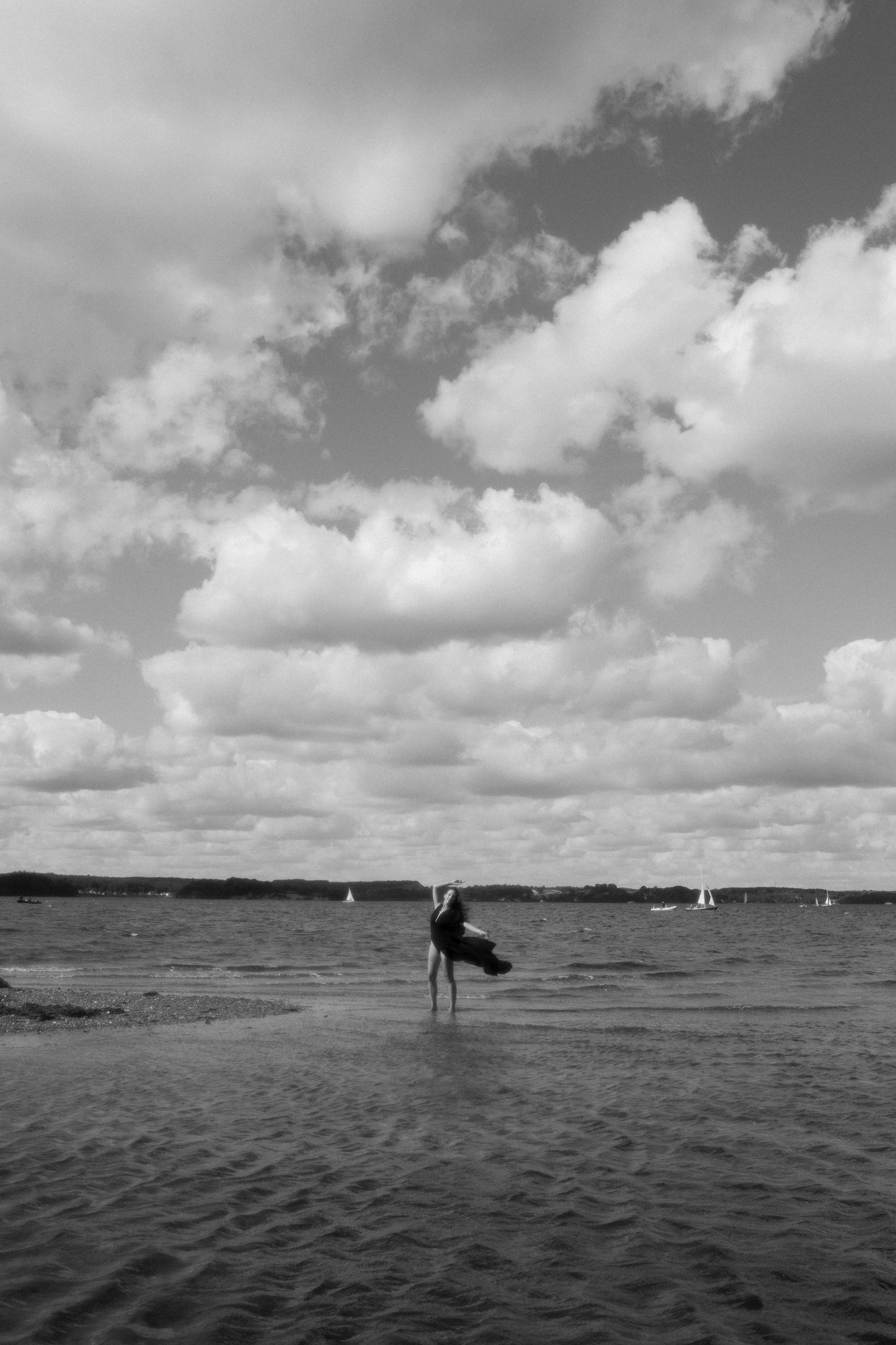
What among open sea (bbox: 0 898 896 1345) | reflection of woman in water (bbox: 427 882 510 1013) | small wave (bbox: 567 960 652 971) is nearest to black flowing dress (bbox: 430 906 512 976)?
reflection of woman in water (bbox: 427 882 510 1013)

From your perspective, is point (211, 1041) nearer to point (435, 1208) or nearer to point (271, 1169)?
point (271, 1169)

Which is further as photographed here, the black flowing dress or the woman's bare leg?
the woman's bare leg

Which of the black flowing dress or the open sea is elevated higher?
the black flowing dress

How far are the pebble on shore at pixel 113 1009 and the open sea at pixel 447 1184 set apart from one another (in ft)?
3.35

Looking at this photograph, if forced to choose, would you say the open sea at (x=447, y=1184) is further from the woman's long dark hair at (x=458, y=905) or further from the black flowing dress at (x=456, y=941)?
the woman's long dark hair at (x=458, y=905)

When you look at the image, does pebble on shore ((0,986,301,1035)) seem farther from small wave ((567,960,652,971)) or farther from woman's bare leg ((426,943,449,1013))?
small wave ((567,960,652,971))

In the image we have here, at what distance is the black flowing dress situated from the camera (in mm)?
23094

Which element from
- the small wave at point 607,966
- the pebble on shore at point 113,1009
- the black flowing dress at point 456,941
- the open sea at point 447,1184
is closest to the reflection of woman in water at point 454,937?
the black flowing dress at point 456,941

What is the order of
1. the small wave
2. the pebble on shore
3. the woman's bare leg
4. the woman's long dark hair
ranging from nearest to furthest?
the pebble on shore → the woman's long dark hair → the woman's bare leg → the small wave

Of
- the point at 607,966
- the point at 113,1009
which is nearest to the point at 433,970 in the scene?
the point at 113,1009

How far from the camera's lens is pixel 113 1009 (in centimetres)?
2353

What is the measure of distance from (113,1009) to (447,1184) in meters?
15.9

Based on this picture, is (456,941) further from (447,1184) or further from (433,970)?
(447,1184)

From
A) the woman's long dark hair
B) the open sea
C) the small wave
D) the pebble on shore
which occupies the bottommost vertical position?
the small wave
